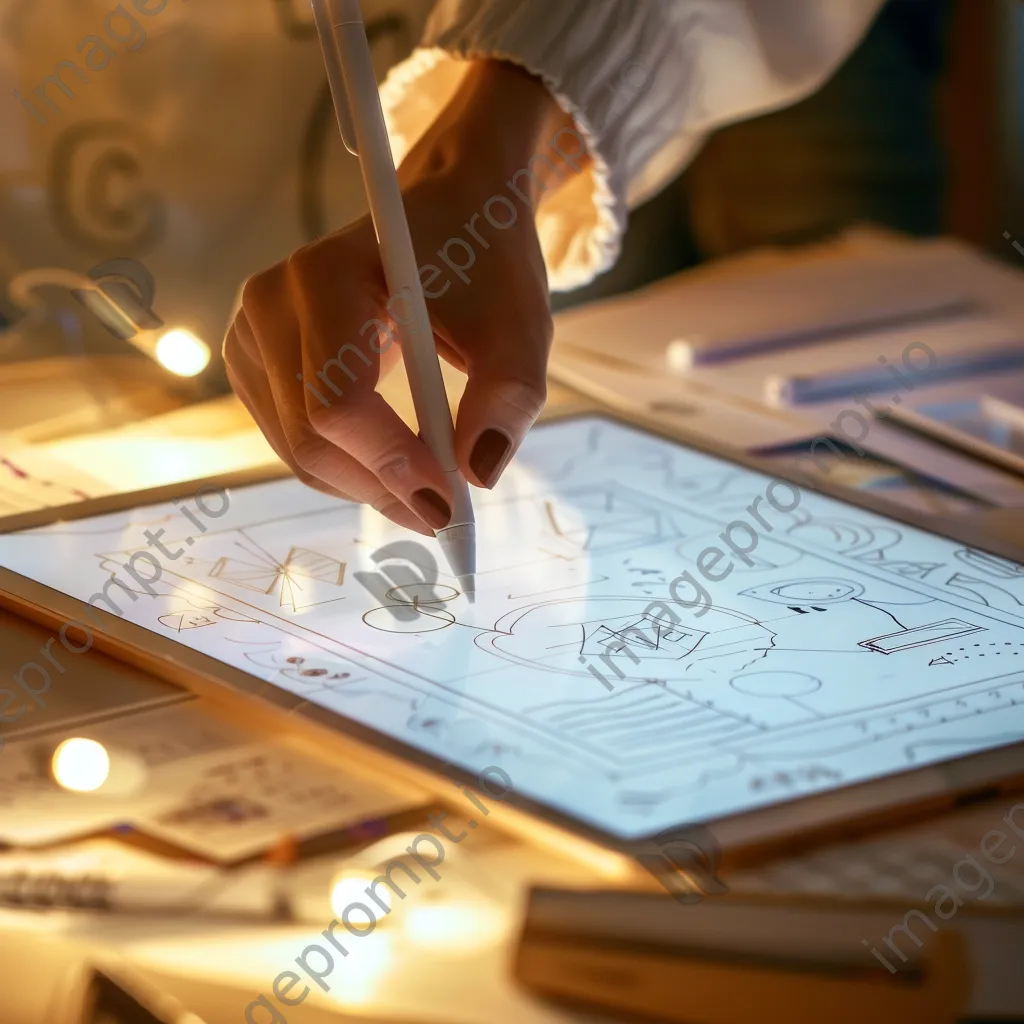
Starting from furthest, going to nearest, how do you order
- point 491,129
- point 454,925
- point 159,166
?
point 159,166 < point 491,129 < point 454,925

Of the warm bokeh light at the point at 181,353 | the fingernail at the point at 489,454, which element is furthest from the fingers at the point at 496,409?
the warm bokeh light at the point at 181,353

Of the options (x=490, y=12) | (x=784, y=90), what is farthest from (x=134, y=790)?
(x=784, y=90)

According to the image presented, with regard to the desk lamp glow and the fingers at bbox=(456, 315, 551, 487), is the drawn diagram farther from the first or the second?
→ the desk lamp glow

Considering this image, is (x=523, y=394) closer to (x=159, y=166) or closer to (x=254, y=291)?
(x=254, y=291)

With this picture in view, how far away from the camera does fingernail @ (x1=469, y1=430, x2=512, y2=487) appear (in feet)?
1.52

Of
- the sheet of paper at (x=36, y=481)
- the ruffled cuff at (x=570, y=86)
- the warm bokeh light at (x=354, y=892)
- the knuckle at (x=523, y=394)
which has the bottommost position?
the warm bokeh light at (x=354, y=892)

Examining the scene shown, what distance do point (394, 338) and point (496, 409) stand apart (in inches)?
1.8

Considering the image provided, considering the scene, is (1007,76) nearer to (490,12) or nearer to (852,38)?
(852,38)

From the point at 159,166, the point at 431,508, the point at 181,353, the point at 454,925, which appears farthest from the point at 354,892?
the point at 159,166

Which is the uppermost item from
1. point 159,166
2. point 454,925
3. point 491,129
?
point 159,166

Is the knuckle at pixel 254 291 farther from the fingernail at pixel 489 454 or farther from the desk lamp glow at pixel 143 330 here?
the desk lamp glow at pixel 143 330

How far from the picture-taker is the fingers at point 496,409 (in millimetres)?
463

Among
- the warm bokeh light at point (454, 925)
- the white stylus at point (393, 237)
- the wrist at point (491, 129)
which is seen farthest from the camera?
the wrist at point (491, 129)

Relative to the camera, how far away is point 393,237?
45 cm
